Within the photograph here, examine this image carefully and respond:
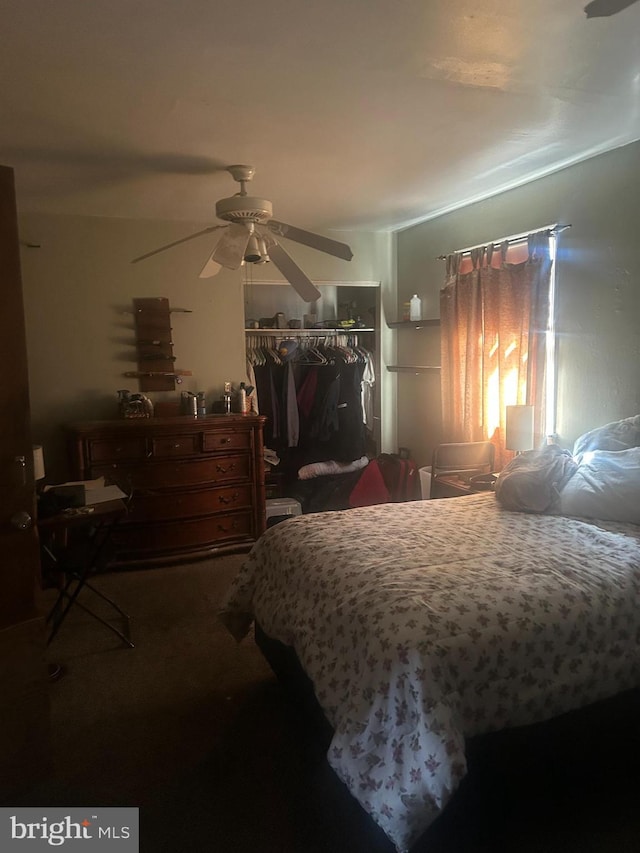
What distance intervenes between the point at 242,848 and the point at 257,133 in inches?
108

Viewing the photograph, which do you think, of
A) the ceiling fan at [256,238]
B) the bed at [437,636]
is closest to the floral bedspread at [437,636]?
the bed at [437,636]

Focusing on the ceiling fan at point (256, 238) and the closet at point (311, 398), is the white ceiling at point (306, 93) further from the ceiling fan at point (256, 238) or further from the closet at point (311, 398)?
the closet at point (311, 398)

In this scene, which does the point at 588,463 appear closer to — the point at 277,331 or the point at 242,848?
the point at 242,848

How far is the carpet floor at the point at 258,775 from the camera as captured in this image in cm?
175

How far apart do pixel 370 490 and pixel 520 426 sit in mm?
1680

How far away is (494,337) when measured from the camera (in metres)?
3.96

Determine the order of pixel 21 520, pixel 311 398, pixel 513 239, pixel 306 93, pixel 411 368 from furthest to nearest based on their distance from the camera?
pixel 411 368
pixel 311 398
pixel 513 239
pixel 306 93
pixel 21 520

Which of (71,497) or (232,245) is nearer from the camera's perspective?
(71,497)

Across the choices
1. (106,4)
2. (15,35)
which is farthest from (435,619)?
(15,35)

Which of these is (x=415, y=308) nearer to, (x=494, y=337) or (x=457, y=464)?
(x=494, y=337)

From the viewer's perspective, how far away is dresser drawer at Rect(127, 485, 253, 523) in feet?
13.0

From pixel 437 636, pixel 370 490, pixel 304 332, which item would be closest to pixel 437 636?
pixel 437 636

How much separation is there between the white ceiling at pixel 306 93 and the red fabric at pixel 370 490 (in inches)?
88.4

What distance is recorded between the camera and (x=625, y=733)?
1.99m
